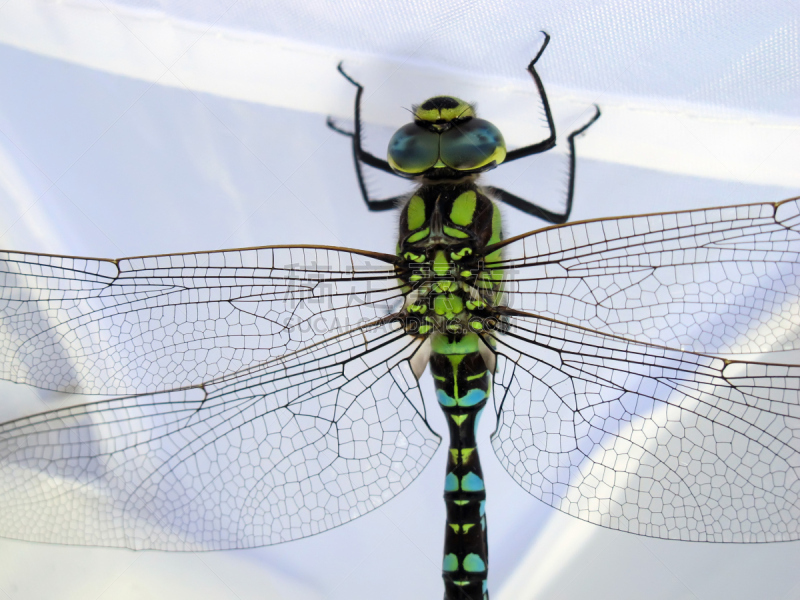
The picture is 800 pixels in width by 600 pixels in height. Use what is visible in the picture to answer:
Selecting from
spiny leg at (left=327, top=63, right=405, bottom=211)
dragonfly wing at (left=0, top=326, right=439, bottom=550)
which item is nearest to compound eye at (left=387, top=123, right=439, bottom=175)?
spiny leg at (left=327, top=63, right=405, bottom=211)

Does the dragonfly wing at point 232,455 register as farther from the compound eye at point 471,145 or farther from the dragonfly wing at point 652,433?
Result: the compound eye at point 471,145

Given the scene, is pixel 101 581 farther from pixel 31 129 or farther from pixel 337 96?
pixel 337 96

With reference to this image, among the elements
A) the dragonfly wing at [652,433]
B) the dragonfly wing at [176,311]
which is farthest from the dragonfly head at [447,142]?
the dragonfly wing at [652,433]

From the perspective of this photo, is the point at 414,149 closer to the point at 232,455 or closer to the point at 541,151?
the point at 541,151

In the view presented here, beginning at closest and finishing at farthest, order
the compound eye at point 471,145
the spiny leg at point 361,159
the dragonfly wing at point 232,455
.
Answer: the dragonfly wing at point 232,455 < the compound eye at point 471,145 < the spiny leg at point 361,159

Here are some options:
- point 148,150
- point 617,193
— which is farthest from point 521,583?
point 148,150

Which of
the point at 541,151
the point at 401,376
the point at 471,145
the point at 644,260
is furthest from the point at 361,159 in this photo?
the point at 644,260

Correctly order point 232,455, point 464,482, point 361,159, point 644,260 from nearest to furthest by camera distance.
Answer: point 644,260, point 232,455, point 464,482, point 361,159
